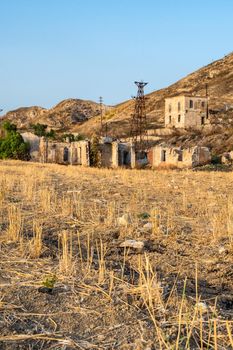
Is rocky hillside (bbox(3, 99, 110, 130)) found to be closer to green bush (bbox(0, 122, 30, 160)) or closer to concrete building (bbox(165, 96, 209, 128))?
concrete building (bbox(165, 96, 209, 128))

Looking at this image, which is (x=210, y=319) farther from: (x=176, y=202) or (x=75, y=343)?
(x=176, y=202)

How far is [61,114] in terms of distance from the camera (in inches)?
4670

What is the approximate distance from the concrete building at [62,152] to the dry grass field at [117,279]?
33002 millimetres

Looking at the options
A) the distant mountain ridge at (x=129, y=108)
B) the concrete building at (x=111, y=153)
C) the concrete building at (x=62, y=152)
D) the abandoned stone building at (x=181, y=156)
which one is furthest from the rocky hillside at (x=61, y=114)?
the abandoned stone building at (x=181, y=156)

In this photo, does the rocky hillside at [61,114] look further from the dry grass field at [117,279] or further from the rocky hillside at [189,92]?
the dry grass field at [117,279]

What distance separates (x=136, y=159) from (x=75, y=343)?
41472 millimetres

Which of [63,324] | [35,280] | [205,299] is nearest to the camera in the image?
[63,324]

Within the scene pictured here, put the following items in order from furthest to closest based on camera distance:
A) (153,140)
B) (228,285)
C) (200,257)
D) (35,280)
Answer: (153,140), (200,257), (228,285), (35,280)

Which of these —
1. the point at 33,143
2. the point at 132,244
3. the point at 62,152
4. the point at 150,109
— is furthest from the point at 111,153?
the point at 150,109

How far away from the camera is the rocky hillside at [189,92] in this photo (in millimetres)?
76312

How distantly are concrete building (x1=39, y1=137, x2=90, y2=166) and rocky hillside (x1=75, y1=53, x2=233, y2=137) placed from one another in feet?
87.6

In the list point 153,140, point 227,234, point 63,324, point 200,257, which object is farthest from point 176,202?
point 153,140

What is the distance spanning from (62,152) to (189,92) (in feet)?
172

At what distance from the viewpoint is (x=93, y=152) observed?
4003cm
